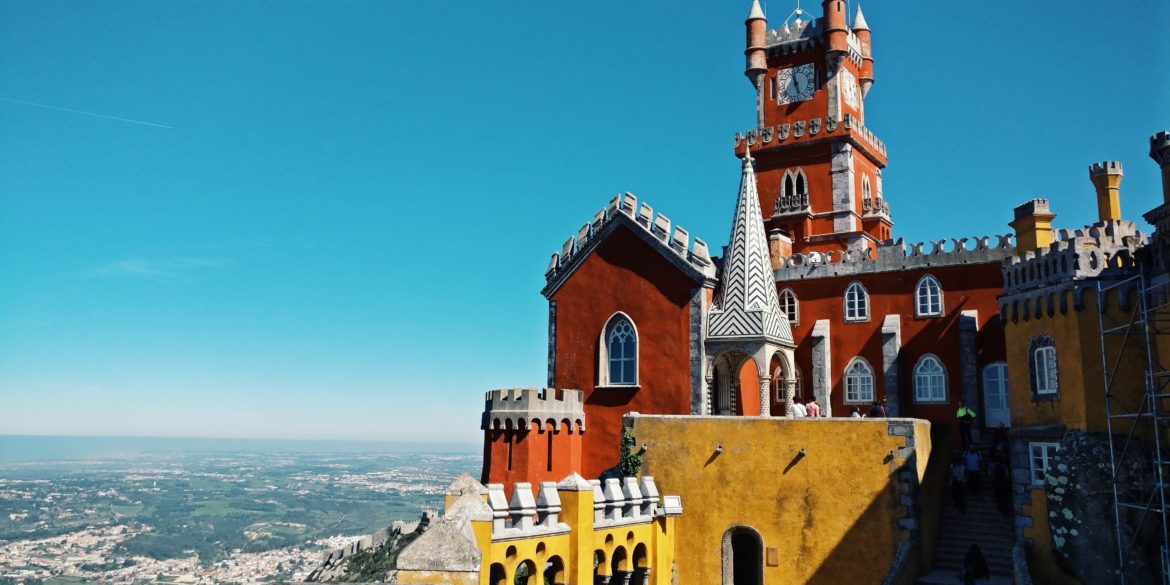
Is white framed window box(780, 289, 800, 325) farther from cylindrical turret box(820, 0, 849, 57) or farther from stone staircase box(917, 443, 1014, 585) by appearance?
cylindrical turret box(820, 0, 849, 57)

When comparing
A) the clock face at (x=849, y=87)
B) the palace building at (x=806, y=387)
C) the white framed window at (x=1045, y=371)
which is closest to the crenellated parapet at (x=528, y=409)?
the palace building at (x=806, y=387)

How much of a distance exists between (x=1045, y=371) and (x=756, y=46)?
24062 millimetres

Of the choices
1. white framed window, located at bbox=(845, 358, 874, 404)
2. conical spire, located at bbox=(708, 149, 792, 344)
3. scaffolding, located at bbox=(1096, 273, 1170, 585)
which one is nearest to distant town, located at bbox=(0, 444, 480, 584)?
white framed window, located at bbox=(845, 358, 874, 404)

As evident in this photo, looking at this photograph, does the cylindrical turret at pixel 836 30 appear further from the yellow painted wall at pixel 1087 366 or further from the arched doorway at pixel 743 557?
the arched doorway at pixel 743 557

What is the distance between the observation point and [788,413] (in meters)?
24.2

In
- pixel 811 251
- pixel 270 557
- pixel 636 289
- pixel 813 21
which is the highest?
pixel 813 21

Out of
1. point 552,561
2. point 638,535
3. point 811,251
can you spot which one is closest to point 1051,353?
point 638,535

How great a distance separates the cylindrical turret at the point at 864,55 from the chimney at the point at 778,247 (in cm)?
1030

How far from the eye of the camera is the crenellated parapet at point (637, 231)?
26969 millimetres

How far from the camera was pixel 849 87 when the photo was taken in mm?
39531

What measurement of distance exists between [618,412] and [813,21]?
22.0 metres

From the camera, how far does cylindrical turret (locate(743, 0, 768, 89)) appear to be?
Answer: 39844 millimetres

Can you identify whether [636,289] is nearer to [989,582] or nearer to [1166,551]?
[989,582]

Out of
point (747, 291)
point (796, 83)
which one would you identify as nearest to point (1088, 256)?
point (747, 291)
